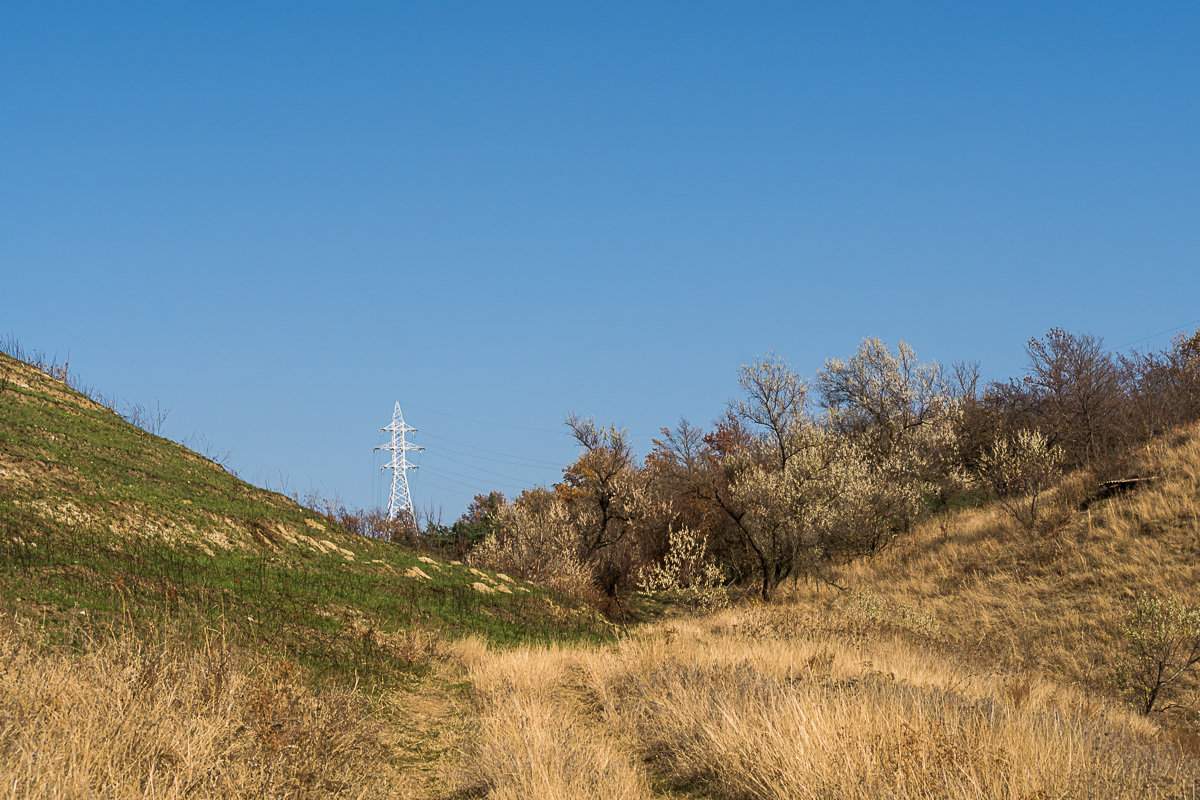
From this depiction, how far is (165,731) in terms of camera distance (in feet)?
17.7

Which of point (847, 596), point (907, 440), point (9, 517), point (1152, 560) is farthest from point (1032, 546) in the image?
point (9, 517)

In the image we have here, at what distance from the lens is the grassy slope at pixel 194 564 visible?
1025 centimetres

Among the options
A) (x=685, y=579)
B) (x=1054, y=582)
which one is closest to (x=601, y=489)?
(x=685, y=579)

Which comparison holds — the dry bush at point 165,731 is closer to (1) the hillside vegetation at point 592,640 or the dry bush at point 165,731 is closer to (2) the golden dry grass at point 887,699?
(1) the hillside vegetation at point 592,640

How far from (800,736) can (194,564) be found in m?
11.5

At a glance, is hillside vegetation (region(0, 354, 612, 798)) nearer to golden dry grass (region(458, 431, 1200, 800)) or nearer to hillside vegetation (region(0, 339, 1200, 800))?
hillside vegetation (region(0, 339, 1200, 800))

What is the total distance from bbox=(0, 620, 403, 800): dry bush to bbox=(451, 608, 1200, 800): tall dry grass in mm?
1538

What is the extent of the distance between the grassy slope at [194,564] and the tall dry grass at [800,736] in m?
3.48

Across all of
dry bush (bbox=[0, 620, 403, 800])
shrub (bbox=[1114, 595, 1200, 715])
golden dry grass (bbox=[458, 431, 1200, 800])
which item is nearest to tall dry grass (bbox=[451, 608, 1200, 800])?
golden dry grass (bbox=[458, 431, 1200, 800])

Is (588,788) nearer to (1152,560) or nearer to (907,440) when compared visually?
(1152,560)

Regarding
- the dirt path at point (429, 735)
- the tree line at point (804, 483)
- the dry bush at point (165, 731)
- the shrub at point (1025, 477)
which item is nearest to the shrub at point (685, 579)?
the tree line at point (804, 483)

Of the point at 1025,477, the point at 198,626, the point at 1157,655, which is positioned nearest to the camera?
the point at 198,626

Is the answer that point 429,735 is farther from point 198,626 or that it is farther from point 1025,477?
point 1025,477

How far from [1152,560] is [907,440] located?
917 inches
